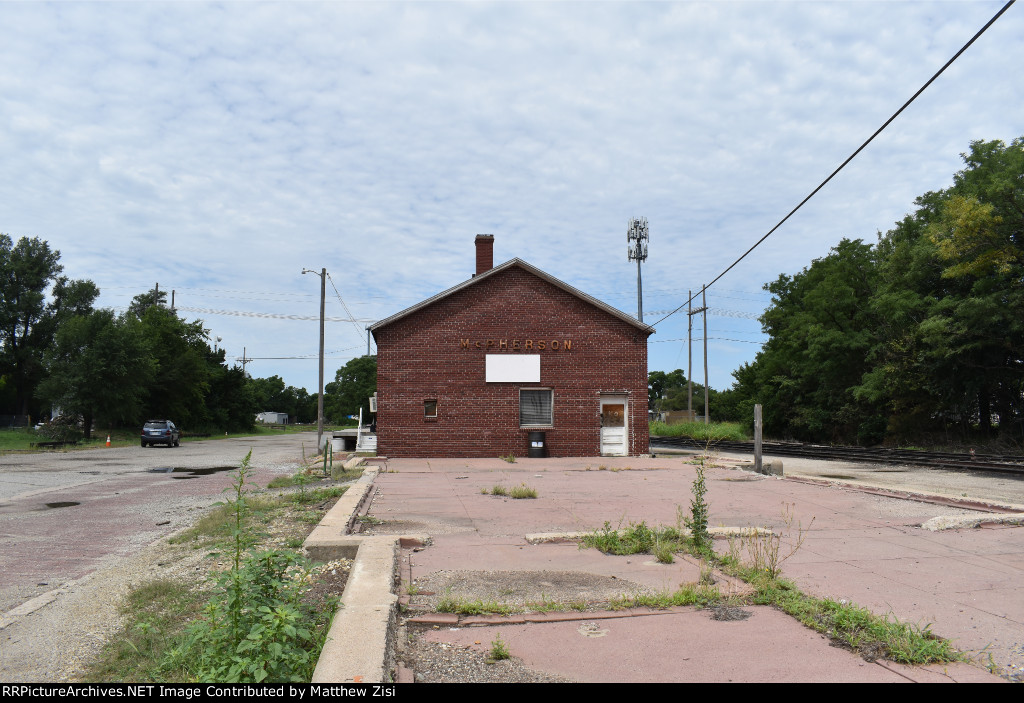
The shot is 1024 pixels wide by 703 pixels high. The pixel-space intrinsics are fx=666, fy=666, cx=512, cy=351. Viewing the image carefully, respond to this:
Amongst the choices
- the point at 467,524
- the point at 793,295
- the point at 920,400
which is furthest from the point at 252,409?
the point at 467,524

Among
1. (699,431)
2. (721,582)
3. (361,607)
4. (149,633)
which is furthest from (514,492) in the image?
(699,431)

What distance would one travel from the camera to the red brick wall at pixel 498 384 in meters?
24.2

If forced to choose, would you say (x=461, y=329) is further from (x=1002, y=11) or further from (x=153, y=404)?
(x=153, y=404)

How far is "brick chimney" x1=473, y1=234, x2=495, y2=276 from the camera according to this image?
92.9 feet

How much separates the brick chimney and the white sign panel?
5.15 m

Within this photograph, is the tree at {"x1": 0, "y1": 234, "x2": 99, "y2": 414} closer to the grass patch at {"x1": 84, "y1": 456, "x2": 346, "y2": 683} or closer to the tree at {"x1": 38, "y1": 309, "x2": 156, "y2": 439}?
the tree at {"x1": 38, "y1": 309, "x2": 156, "y2": 439}

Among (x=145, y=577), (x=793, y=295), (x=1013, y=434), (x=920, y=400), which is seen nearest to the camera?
(x=145, y=577)

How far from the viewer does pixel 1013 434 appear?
98.7 feet

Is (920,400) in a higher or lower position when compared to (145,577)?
higher

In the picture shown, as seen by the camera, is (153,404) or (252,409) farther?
(252,409)

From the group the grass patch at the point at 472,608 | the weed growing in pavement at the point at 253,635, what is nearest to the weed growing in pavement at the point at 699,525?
the grass patch at the point at 472,608

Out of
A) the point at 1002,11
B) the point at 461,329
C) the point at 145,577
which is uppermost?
the point at 1002,11

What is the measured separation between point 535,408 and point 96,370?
1310 inches
